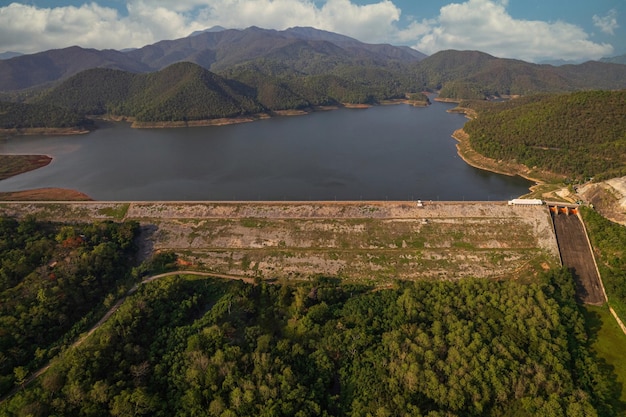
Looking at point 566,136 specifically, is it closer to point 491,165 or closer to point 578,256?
point 491,165

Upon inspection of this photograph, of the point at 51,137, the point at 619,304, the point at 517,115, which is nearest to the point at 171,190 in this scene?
the point at 619,304

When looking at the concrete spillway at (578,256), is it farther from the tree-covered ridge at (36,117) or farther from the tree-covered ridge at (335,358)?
the tree-covered ridge at (36,117)

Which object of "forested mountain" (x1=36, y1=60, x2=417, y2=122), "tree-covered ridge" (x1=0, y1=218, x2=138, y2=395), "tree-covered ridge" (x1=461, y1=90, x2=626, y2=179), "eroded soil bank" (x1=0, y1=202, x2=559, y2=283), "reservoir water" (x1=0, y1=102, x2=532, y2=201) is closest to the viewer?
"tree-covered ridge" (x1=0, y1=218, x2=138, y2=395)

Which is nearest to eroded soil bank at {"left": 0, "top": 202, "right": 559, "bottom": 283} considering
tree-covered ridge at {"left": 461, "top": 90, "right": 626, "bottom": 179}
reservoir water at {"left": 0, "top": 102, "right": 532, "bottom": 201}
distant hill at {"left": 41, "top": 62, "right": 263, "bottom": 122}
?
reservoir water at {"left": 0, "top": 102, "right": 532, "bottom": 201}

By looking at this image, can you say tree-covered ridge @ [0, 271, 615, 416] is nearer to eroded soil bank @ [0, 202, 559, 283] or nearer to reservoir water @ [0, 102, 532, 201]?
eroded soil bank @ [0, 202, 559, 283]

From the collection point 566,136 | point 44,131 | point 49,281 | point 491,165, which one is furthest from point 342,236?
point 44,131
